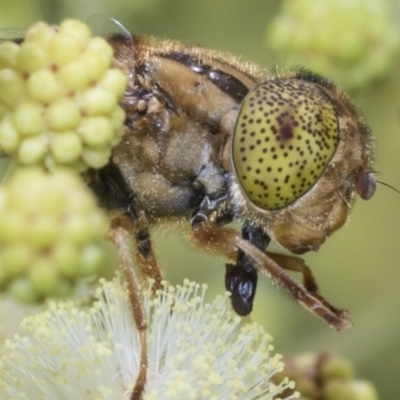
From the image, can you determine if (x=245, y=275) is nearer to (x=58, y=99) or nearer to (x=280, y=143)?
(x=280, y=143)

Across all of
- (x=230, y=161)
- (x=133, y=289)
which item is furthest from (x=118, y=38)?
(x=133, y=289)

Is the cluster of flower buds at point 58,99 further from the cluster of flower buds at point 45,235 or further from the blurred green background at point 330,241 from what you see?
the blurred green background at point 330,241

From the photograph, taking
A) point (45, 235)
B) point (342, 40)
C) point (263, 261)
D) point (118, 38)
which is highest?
point (342, 40)

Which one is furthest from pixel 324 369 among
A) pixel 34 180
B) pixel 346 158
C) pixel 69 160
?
pixel 34 180

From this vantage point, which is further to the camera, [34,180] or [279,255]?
[279,255]

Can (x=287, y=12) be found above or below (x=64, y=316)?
above

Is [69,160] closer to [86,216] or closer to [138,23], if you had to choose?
[86,216]

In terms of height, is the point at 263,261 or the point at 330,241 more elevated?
the point at 330,241
